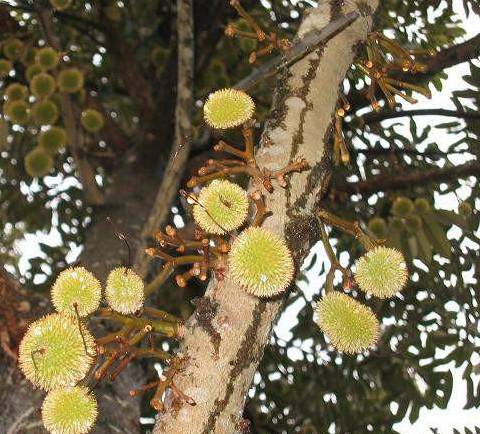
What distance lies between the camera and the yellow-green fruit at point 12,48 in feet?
10.4

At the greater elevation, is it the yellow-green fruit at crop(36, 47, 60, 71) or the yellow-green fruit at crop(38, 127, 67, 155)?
the yellow-green fruit at crop(36, 47, 60, 71)

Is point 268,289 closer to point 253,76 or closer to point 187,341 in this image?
point 187,341

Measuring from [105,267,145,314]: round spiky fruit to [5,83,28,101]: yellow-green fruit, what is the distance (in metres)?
2.37

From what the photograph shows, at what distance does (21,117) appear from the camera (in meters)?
3.07

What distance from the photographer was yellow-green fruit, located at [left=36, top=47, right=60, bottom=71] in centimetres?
293

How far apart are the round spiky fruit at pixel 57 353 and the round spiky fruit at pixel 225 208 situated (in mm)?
273

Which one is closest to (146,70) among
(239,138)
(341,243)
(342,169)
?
(239,138)

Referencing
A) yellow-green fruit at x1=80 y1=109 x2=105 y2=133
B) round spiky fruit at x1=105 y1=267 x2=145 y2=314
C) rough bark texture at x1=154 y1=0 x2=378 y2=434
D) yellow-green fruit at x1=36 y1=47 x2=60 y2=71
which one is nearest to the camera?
rough bark texture at x1=154 y1=0 x2=378 y2=434

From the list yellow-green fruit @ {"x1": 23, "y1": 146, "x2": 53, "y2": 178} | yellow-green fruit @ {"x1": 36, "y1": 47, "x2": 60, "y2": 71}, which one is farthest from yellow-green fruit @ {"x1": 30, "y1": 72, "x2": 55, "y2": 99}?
yellow-green fruit @ {"x1": 23, "y1": 146, "x2": 53, "y2": 178}

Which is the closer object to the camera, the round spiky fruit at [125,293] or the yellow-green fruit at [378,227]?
the round spiky fruit at [125,293]

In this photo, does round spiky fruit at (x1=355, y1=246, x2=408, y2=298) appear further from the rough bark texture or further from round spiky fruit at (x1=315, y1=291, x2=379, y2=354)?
the rough bark texture

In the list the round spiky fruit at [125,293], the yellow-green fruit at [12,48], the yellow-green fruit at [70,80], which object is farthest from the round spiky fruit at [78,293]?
the yellow-green fruit at [12,48]

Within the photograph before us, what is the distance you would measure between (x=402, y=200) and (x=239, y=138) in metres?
0.90

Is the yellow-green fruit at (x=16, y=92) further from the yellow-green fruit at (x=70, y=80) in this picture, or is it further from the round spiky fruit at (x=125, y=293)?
the round spiky fruit at (x=125, y=293)
